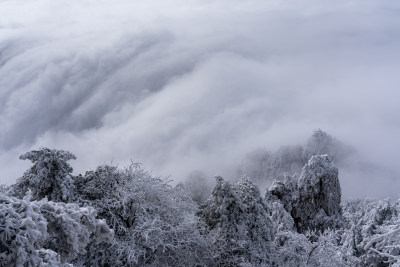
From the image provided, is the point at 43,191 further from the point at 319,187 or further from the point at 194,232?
the point at 319,187

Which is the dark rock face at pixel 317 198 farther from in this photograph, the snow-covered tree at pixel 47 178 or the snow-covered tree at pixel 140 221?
the snow-covered tree at pixel 47 178

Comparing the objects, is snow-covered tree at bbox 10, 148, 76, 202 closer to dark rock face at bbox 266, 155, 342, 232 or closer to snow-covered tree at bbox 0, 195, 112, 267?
snow-covered tree at bbox 0, 195, 112, 267

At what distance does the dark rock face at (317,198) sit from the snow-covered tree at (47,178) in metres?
26.7

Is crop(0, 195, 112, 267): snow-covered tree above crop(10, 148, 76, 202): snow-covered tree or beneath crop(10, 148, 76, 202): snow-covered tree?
beneath

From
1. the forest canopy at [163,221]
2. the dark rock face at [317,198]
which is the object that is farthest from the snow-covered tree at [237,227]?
the dark rock face at [317,198]

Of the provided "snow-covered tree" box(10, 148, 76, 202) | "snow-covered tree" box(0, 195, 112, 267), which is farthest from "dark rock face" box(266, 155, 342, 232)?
"snow-covered tree" box(0, 195, 112, 267)

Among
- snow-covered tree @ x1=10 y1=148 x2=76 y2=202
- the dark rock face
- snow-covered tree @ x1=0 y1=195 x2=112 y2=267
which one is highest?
the dark rock face

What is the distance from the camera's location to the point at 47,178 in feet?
61.3

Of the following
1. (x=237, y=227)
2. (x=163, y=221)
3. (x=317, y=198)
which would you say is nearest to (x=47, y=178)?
(x=163, y=221)

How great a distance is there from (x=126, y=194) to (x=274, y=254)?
836 cm

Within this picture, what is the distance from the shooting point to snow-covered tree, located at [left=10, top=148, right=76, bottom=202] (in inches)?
729

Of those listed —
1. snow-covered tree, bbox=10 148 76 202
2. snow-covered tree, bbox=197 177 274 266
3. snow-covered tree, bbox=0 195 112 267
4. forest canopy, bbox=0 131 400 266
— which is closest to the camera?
snow-covered tree, bbox=0 195 112 267

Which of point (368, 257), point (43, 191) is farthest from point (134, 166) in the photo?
point (368, 257)

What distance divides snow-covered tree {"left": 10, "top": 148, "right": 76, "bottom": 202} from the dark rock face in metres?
26.7
